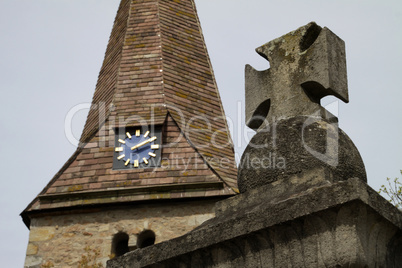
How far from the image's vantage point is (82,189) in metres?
15.1

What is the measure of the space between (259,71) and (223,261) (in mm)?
1111

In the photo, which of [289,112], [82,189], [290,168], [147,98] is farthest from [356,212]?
[147,98]

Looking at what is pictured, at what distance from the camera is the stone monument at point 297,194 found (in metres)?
3.15

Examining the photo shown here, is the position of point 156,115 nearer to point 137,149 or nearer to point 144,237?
point 137,149

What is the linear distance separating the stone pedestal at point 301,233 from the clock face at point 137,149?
1181 cm

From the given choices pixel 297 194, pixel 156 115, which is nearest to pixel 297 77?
pixel 297 194

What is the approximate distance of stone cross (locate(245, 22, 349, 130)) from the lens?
390cm

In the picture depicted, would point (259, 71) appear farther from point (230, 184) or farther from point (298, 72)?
point (230, 184)

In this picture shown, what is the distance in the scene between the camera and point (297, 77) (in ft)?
13.0

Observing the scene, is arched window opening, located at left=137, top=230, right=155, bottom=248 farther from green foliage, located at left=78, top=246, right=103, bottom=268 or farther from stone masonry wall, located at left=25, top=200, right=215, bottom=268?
green foliage, located at left=78, top=246, right=103, bottom=268

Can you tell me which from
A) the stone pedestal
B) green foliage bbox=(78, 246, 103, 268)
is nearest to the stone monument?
the stone pedestal

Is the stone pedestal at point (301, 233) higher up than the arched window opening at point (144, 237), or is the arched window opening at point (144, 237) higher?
the arched window opening at point (144, 237)

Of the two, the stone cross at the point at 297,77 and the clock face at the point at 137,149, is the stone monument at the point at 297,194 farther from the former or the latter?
the clock face at the point at 137,149

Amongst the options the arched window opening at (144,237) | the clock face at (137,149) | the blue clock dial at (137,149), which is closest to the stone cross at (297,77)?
the arched window opening at (144,237)
